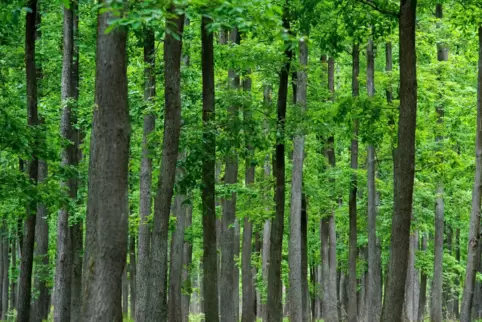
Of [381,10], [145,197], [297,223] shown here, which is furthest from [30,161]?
[381,10]

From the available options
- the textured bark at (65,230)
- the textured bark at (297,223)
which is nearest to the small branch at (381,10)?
the textured bark at (297,223)

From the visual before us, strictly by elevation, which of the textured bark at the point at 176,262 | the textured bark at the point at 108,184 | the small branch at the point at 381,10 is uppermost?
the small branch at the point at 381,10

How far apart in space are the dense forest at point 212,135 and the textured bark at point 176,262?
49 millimetres

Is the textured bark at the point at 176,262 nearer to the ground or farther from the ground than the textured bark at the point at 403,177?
nearer to the ground

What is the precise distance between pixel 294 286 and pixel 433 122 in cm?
1012

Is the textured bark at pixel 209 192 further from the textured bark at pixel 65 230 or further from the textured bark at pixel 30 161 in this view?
the textured bark at pixel 65 230

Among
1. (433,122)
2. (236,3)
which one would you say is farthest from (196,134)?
(433,122)

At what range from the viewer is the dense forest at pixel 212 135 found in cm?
976

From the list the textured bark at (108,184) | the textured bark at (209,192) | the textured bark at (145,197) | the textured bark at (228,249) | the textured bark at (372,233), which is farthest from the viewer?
the textured bark at (372,233)

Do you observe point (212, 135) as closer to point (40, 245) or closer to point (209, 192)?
point (209, 192)

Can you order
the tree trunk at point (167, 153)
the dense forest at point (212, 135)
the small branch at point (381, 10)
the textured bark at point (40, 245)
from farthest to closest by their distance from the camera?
the textured bark at point (40, 245) < the small branch at point (381, 10) < the tree trunk at point (167, 153) < the dense forest at point (212, 135)

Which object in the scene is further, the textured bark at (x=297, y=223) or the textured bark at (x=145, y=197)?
the textured bark at (x=297, y=223)

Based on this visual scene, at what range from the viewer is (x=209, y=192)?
15.8m

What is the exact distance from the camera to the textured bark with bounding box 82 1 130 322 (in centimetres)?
959
